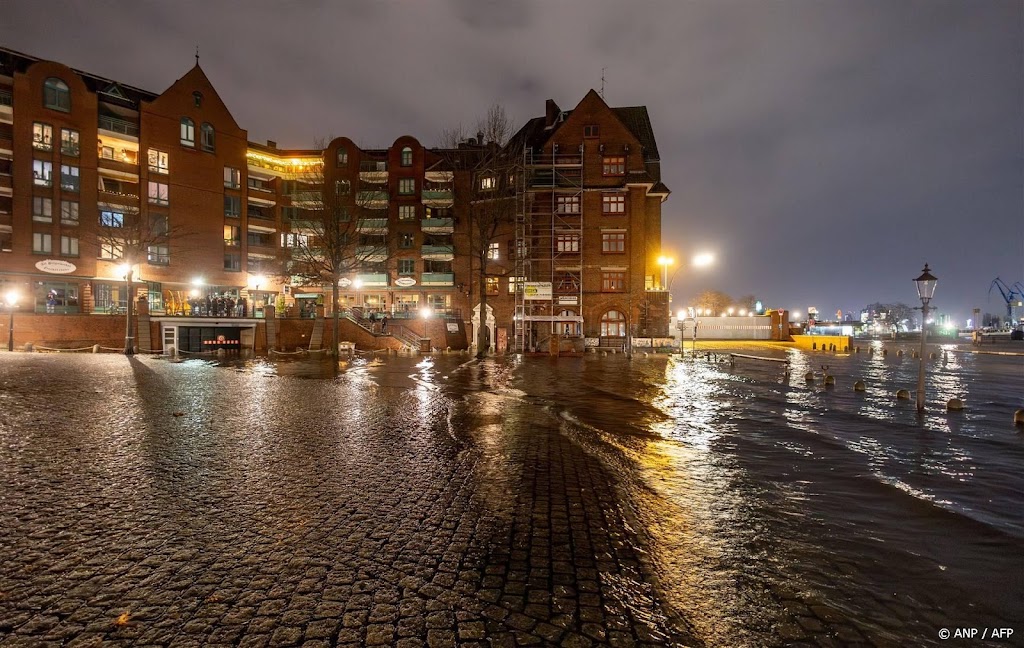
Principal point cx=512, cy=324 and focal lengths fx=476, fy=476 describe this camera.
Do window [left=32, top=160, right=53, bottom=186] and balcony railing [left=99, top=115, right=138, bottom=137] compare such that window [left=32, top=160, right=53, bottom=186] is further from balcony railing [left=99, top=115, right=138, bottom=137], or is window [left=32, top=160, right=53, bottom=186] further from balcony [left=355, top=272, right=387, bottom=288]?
balcony [left=355, top=272, right=387, bottom=288]

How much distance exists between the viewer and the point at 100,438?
8047mm

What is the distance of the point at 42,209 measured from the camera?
39.8 meters

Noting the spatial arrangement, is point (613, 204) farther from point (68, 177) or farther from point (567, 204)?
point (68, 177)

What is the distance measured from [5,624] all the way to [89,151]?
54229 millimetres

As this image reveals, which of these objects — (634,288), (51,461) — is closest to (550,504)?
(51,461)

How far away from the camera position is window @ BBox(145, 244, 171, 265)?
4428 centimetres

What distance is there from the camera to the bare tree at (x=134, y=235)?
32094mm

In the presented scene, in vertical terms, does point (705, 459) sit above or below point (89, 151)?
below

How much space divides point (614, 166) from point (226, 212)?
134 ft

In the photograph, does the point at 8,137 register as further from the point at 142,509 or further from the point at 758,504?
the point at 758,504

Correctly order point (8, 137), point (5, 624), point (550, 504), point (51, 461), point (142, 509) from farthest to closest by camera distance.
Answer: point (8, 137), point (51, 461), point (550, 504), point (142, 509), point (5, 624)

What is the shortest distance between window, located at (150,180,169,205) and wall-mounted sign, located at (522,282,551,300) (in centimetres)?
3616

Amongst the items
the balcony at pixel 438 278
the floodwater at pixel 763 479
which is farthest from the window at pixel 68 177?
the floodwater at pixel 763 479

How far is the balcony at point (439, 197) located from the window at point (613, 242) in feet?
59.3
